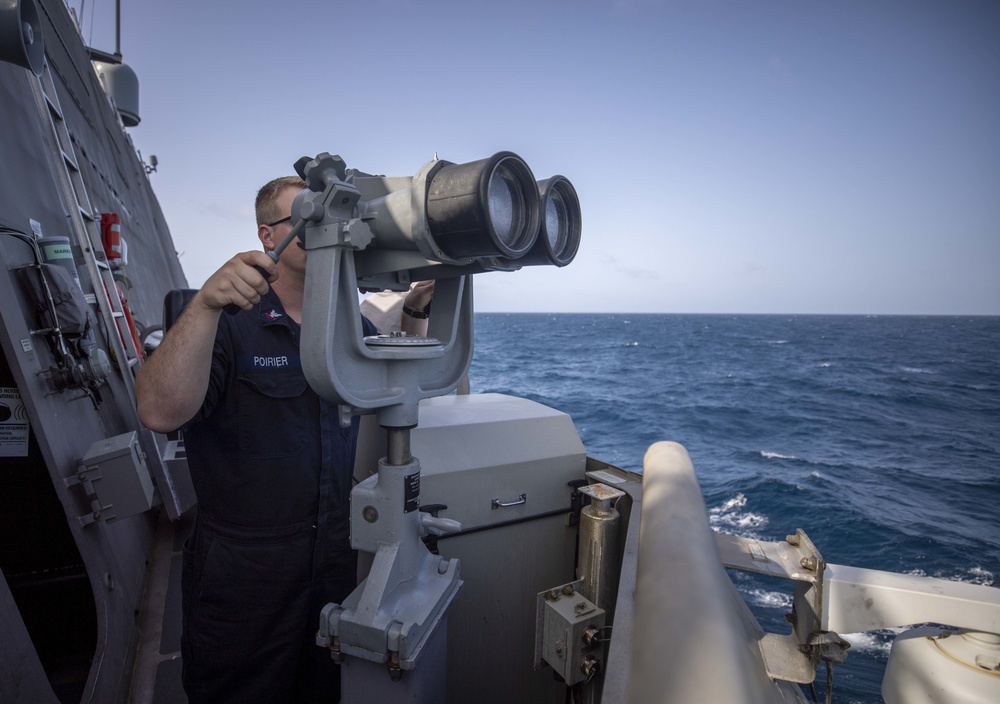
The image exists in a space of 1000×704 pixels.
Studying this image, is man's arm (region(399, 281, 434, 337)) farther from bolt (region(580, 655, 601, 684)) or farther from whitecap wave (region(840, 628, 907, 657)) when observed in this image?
whitecap wave (region(840, 628, 907, 657))

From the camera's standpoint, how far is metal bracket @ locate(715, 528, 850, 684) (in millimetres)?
1453

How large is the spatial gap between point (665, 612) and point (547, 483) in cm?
138

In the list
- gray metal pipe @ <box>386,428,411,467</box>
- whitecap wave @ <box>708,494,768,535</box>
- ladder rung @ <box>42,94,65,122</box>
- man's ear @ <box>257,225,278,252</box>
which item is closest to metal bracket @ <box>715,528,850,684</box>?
gray metal pipe @ <box>386,428,411,467</box>

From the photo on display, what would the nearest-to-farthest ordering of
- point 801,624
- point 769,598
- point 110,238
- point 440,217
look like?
point 440,217 → point 801,624 → point 110,238 → point 769,598

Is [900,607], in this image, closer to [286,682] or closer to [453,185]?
[453,185]

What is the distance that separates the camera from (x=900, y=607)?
1.44 m

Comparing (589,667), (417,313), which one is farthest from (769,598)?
(417,313)

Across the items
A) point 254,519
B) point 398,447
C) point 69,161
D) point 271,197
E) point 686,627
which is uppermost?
point 69,161

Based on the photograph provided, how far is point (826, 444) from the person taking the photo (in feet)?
48.6

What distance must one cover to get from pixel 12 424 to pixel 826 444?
1710 cm

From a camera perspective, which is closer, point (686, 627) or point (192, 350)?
point (686, 627)

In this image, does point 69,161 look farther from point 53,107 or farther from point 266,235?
point 266,235

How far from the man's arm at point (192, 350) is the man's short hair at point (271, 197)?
19.0 inches

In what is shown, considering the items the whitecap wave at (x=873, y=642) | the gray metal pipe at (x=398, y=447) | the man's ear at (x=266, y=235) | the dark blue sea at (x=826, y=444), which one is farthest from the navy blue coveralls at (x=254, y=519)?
the whitecap wave at (x=873, y=642)
